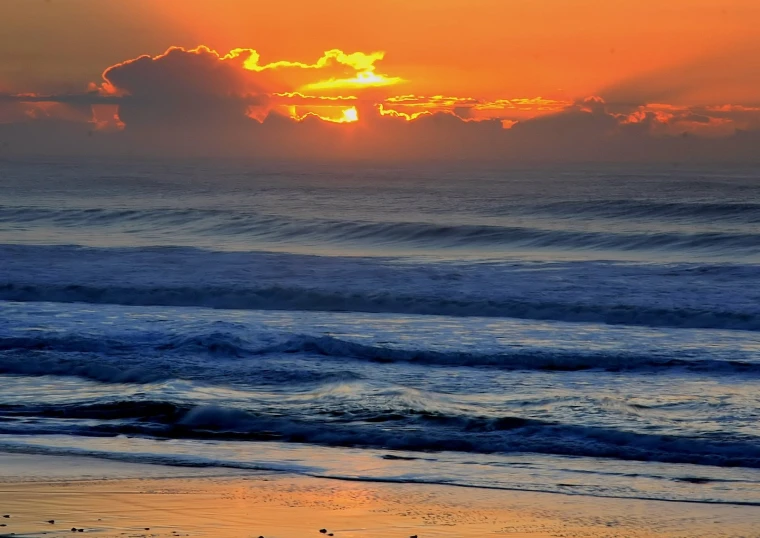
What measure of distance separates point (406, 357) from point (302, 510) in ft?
22.1

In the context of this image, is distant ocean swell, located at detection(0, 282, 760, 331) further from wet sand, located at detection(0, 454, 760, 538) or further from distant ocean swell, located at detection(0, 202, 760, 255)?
distant ocean swell, located at detection(0, 202, 760, 255)

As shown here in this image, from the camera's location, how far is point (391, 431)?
9664 mm

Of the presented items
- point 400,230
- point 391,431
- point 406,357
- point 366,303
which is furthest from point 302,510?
point 400,230

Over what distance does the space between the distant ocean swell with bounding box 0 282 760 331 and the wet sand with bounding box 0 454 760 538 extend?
1098 centimetres

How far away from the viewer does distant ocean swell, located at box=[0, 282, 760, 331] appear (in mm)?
18000

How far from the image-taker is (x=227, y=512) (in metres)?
7.02

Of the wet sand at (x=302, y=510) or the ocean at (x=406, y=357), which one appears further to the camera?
the ocean at (x=406, y=357)

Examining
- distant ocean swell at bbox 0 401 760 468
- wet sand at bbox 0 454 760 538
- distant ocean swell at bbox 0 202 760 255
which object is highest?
wet sand at bbox 0 454 760 538

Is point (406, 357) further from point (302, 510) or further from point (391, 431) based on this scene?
point (302, 510)

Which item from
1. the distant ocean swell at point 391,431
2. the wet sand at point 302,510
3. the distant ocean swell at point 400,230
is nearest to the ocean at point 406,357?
the distant ocean swell at point 391,431

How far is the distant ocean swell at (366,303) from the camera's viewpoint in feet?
59.1

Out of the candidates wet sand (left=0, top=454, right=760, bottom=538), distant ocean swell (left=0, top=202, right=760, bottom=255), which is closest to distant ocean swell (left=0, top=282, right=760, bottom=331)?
wet sand (left=0, top=454, right=760, bottom=538)

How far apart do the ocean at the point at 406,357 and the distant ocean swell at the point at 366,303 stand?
0.07 metres

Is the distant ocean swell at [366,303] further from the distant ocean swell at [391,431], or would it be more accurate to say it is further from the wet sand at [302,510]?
the wet sand at [302,510]
